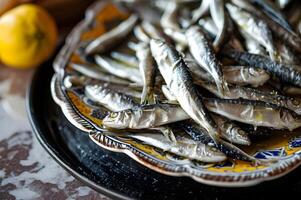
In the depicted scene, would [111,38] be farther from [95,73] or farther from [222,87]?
[222,87]

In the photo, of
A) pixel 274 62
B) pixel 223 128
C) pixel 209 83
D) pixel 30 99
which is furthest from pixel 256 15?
pixel 30 99

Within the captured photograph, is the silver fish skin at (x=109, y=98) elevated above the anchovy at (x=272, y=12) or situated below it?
below

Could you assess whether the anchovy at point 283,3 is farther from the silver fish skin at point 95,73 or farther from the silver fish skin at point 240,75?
the silver fish skin at point 95,73

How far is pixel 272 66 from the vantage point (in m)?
1.57

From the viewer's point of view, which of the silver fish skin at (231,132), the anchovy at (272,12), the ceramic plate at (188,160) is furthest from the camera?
the anchovy at (272,12)

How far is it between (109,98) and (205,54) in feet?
1.28

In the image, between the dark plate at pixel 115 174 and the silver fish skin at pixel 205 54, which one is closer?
the dark plate at pixel 115 174

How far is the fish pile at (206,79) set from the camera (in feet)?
4.55

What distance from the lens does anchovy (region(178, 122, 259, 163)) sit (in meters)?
1.33

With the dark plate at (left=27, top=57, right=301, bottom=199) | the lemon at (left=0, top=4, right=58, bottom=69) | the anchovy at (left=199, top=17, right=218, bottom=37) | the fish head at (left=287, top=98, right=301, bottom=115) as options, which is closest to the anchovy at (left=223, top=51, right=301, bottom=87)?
the fish head at (left=287, top=98, right=301, bottom=115)

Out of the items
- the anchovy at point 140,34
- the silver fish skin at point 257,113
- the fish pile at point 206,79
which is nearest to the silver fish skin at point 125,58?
the fish pile at point 206,79

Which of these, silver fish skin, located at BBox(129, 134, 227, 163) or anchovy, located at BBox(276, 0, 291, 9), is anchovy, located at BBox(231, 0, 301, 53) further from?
silver fish skin, located at BBox(129, 134, 227, 163)

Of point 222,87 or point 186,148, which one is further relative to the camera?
point 222,87

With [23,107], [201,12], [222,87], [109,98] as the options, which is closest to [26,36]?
[23,107]
